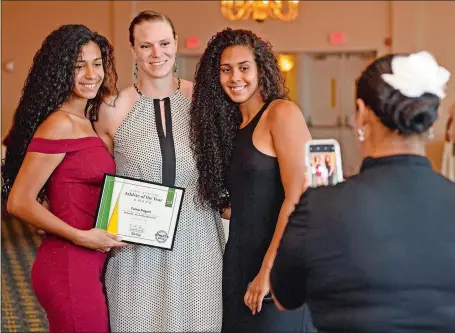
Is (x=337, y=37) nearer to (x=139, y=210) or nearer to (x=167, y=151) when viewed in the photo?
(x=167, y=151)

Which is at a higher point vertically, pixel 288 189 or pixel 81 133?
pixel 81 133

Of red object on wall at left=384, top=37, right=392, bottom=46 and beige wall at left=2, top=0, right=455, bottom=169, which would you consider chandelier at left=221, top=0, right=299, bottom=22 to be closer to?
beige wall at left=2, top=0, right=455, bottom=169

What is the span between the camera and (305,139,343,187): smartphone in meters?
2.22

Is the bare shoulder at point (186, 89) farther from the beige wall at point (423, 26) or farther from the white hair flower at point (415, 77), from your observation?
the beige wall at point (423, 26)

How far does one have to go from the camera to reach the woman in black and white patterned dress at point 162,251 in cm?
298

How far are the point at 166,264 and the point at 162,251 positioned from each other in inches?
2.0

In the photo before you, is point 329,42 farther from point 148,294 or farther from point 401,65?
point 401,65

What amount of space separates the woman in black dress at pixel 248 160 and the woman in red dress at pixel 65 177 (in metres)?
0.40

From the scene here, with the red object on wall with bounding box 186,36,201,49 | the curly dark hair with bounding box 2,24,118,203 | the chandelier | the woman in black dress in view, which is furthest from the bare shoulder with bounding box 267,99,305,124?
the red object on wall with bounding box 186,36,201,49

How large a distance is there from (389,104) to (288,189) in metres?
0.98

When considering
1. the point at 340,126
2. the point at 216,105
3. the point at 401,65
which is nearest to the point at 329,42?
the point at 340,126

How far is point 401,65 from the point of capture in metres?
1.74

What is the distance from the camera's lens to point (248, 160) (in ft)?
8.99

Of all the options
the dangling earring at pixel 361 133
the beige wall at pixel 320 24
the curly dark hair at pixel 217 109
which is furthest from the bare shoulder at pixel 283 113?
the beige wall at pixel 320 24
